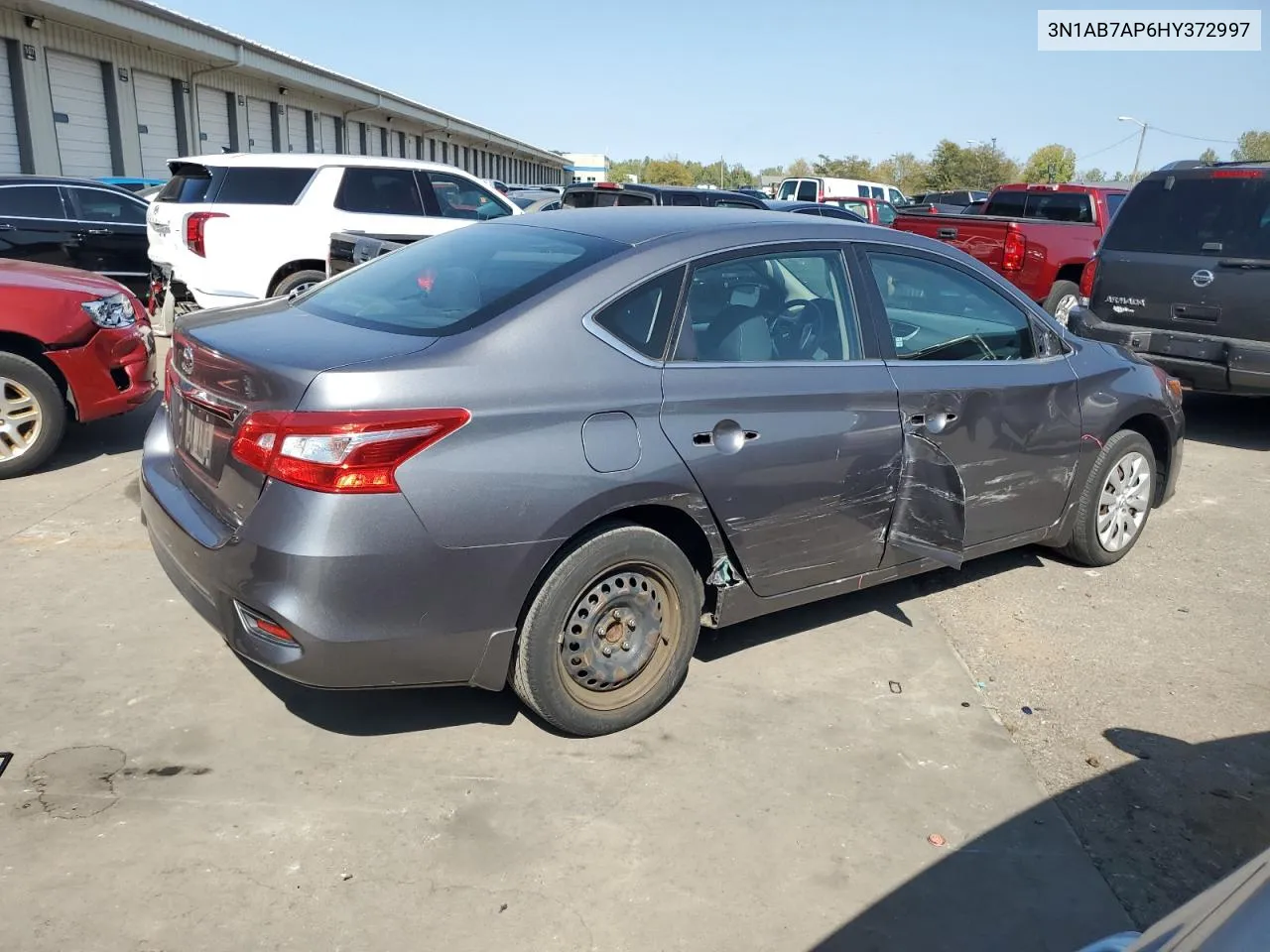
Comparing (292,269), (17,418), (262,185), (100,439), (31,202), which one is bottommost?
(100,439)

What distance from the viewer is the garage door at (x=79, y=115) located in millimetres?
20234

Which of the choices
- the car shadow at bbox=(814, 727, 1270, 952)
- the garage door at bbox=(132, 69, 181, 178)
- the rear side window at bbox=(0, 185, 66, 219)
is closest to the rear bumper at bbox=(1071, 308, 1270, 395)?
the car shadow at bbox=(814, 727, 1270, 952)

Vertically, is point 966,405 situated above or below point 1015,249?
below

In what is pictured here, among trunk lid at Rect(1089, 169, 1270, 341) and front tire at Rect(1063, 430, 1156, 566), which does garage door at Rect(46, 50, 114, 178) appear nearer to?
trunk lid at Rect(1089, 169, 1270, 341)

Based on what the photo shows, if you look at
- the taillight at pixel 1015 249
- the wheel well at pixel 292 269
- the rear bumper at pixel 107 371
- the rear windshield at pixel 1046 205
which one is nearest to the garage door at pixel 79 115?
the wheel well at pixel 292 269

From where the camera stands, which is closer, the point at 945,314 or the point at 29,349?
the point at 945,314

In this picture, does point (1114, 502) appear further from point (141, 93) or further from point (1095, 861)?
point (141, 93)

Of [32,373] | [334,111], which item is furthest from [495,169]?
[32,373]

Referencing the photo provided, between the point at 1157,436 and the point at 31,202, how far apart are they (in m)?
11.1

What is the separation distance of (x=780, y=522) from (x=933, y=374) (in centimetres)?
102

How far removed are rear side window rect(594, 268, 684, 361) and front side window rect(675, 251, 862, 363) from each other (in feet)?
0.23

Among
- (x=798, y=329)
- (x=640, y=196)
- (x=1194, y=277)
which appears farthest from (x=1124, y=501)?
(x=640, y=196)

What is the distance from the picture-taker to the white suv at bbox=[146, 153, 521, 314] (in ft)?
30.5

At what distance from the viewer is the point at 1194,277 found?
779 centimetres
